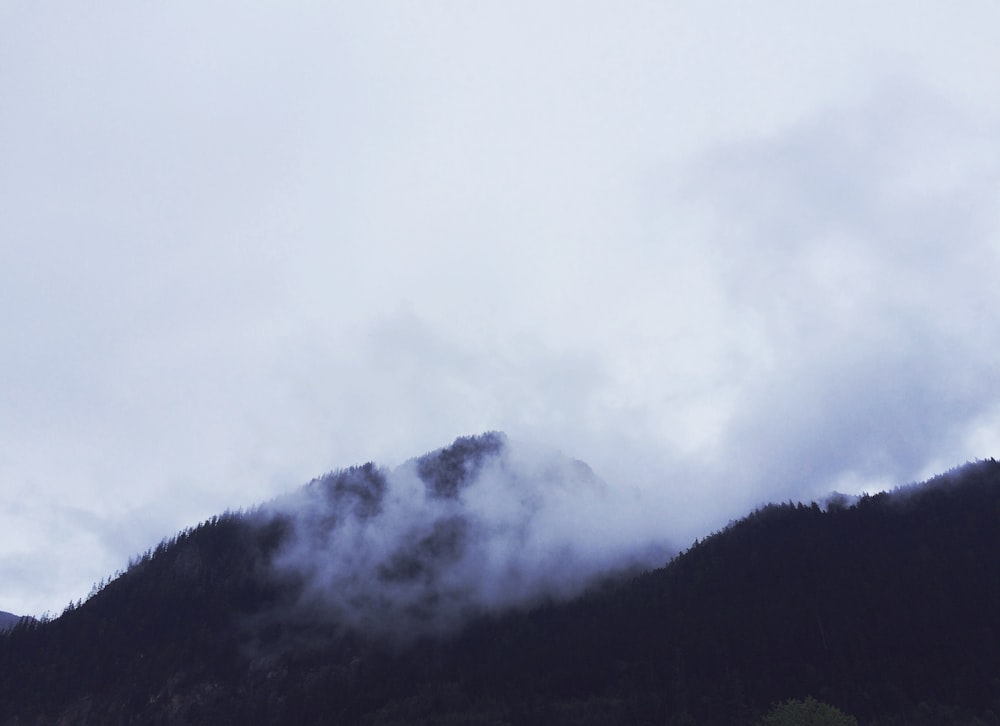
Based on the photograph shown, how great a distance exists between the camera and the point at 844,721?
17075 centimetres

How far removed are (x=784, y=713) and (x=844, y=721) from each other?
14207 millimetres

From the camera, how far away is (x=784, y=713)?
181000mm
